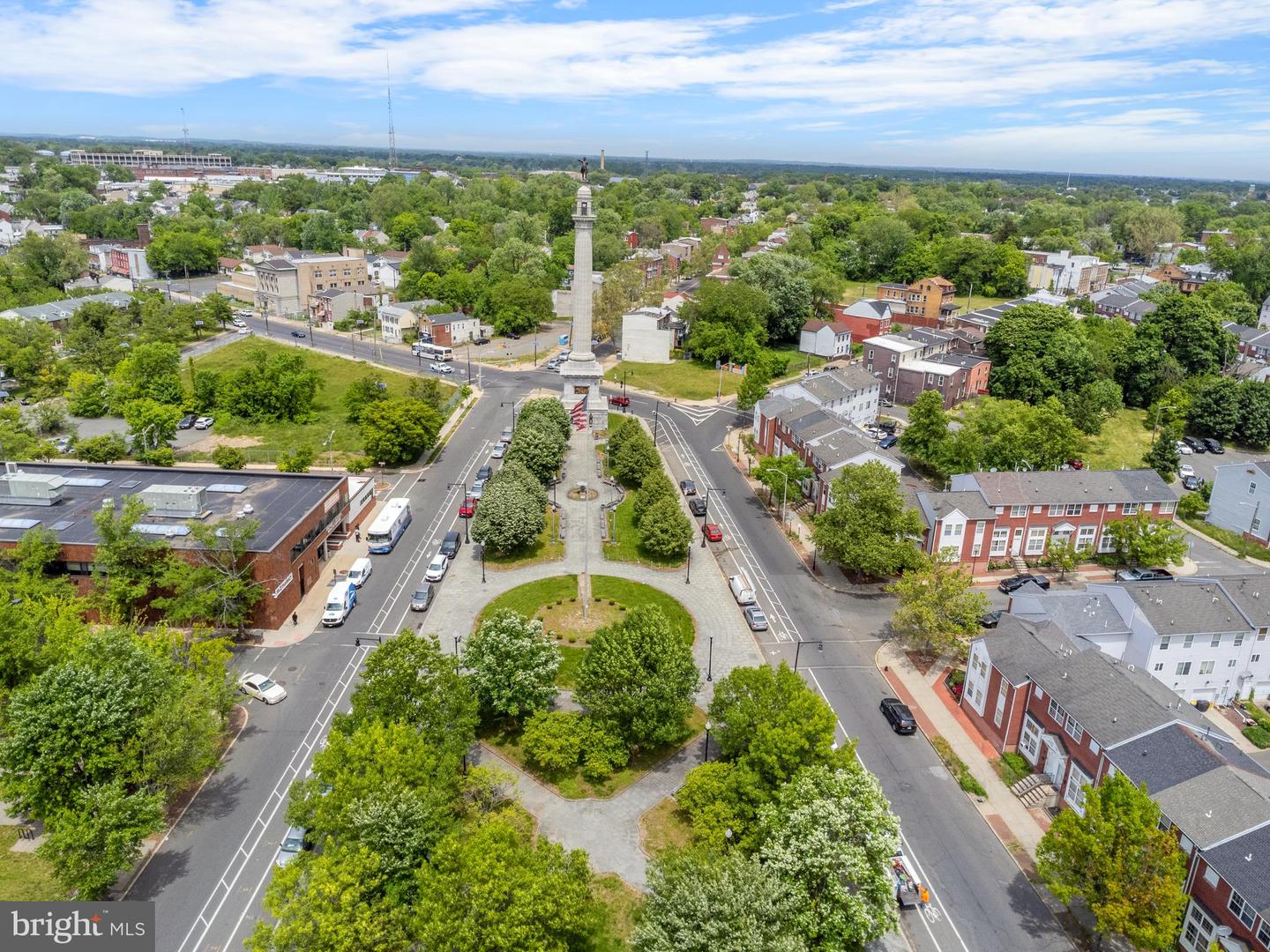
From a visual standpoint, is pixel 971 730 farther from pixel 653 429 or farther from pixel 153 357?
pixel 153 357

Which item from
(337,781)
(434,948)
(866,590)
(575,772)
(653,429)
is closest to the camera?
(434,948)

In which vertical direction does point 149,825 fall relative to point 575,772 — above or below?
above

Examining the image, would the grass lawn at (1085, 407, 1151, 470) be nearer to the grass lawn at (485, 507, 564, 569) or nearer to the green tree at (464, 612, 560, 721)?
the grass lawn at (485, 507, 564, 569)

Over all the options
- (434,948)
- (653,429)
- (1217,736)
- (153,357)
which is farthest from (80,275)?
(1217,736)

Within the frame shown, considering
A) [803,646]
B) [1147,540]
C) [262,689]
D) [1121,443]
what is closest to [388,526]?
[262,689]

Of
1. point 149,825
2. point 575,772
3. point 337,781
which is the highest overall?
point 337,781

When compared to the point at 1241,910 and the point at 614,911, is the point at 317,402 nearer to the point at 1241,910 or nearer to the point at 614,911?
the point at 614,911
